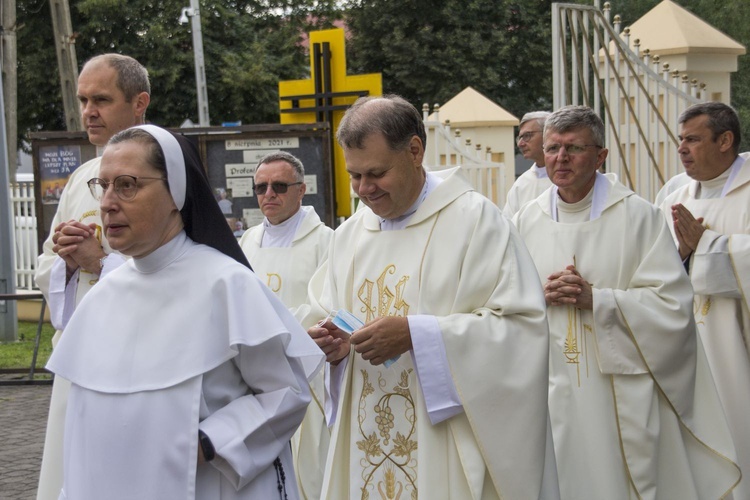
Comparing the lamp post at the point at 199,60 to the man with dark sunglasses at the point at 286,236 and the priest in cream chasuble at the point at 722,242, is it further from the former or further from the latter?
the priest in cream chasuble at the point at 722,242

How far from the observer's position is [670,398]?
5.82 meters

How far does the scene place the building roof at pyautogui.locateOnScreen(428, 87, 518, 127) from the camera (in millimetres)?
13750

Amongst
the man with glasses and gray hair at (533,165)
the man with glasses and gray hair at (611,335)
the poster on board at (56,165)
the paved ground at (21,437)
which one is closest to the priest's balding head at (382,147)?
the man with glasses and gray hair at (611,335)

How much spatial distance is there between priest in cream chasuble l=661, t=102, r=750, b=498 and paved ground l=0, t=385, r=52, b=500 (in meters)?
4.34

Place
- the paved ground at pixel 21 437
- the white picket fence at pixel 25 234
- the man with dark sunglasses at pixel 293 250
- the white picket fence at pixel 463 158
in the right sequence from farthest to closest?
the white picket fence at pixel 25 234
the white picket fence at pixel 463 158
the paved ground at pixel 21 437
the man with dark sunglasses at pixel 293 250

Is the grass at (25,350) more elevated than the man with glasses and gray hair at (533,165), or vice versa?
the man with glasses and gray hair at (533,165)

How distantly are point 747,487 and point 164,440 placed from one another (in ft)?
14.9

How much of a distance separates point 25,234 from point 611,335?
14.3 metres

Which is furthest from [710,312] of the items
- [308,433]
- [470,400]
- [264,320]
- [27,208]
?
[27,208]

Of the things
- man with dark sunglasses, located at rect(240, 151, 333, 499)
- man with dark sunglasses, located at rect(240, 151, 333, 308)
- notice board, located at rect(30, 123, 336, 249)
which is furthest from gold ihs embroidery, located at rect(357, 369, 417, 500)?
notice board, located at rect(30, 123, 336, 249)

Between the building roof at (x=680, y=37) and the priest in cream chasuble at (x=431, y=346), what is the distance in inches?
279

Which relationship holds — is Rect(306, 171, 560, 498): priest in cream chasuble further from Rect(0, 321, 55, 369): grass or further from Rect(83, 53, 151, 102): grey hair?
Rect(0, 321, 55, 369): grass

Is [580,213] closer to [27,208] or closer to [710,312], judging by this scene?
[710,312]

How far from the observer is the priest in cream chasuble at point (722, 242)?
673 cm
